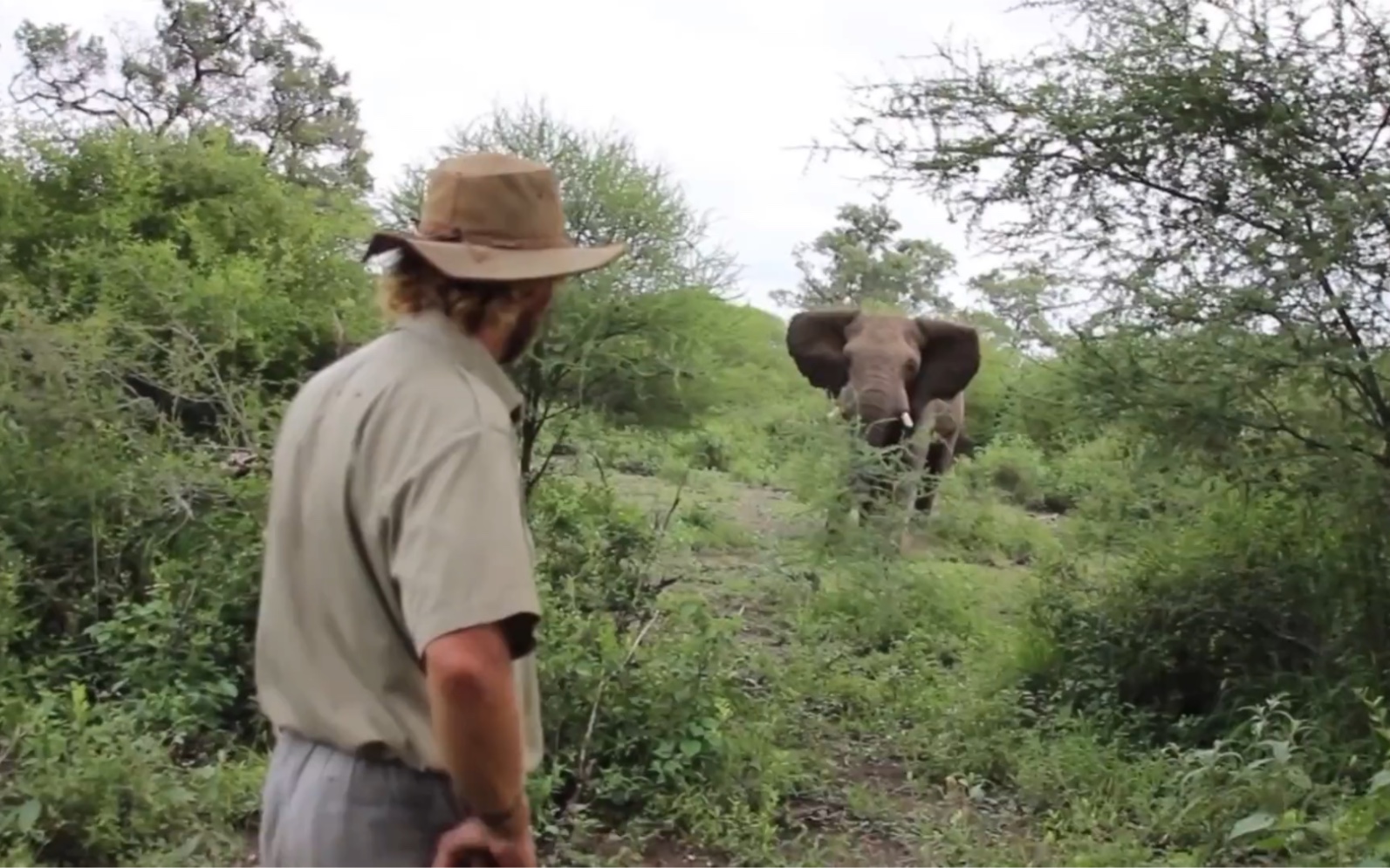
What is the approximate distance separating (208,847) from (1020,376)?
198 inches

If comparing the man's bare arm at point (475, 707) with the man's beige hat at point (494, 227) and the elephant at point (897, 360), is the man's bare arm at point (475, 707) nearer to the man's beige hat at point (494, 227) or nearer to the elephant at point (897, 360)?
the man's beige hat at point (494, 227)

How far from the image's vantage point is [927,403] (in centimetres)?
1346

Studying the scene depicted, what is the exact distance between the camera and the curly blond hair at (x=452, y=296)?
2135 millimetres

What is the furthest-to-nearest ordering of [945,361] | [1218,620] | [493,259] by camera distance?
[945,361]
[1218,620]
[493,259]

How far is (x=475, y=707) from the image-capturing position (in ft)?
6.05

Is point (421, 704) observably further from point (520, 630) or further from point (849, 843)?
point (849, 843)

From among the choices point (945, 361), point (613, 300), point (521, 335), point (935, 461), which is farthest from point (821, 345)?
point (521, 335)

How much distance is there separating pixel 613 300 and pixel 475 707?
5.17 m

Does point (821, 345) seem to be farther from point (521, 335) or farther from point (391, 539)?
point (391, 539)

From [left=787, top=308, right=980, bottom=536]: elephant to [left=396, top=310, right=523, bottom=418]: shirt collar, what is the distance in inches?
420

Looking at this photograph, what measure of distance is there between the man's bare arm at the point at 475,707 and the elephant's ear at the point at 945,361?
1172cm

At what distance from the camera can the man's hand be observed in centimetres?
198

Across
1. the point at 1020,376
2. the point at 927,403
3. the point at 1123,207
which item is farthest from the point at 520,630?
the point at 927,403

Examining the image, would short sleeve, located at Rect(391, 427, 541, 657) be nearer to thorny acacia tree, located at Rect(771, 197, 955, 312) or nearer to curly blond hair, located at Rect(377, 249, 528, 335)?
curly blond hair, located at Rect(377, 249, 528, 335)
